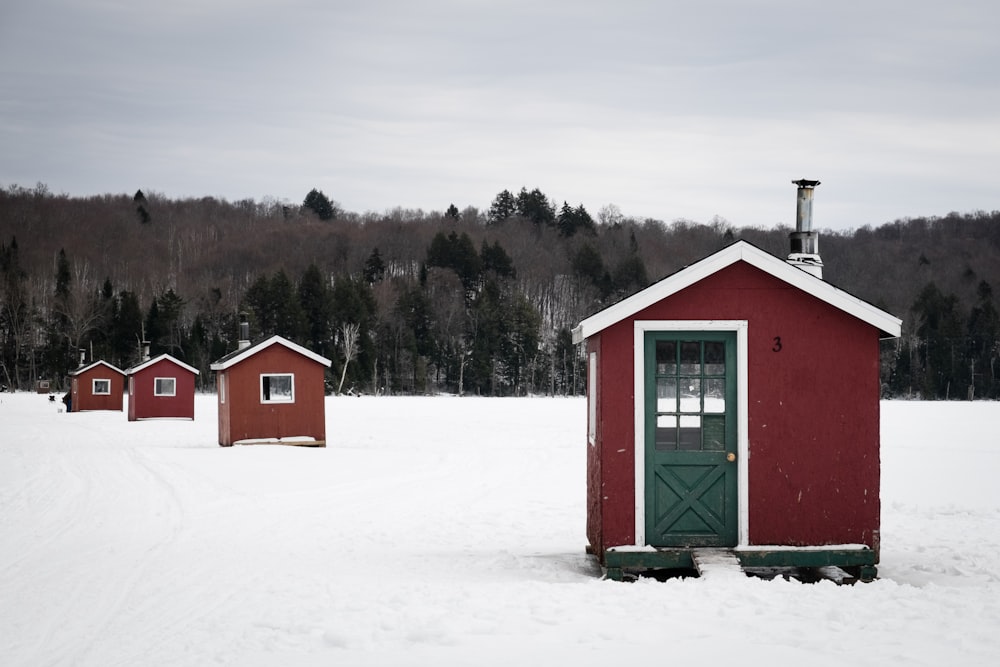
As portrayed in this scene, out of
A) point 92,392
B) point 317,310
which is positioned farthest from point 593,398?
point 317,310

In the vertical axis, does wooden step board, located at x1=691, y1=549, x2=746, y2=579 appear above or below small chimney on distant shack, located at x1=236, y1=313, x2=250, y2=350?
below

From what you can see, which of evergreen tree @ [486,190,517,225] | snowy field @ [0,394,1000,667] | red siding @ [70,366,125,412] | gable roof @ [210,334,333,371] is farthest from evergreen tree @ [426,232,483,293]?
snowy field @ [0,394,1000,667]

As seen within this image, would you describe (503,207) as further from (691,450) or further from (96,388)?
(691,450)

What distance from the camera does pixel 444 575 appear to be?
1118 centimetres

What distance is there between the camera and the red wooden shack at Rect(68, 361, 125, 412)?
5569 cm

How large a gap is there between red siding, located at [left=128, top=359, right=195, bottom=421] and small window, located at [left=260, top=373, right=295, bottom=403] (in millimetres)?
17786

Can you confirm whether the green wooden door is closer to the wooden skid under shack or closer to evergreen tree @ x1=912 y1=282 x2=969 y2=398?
the wooden skid under shack

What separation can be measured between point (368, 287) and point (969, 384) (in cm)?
5693

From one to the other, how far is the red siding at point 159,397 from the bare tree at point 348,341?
128ft

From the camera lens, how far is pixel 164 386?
46.7m

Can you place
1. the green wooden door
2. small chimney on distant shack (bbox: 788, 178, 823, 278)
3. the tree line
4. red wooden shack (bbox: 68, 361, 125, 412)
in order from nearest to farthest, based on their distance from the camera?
the green wooden door, small chimney on distant shack (bbox: 788, 178, 823, 278), red wooden shack (bbox: 68, 361, 125, 412), the tree line

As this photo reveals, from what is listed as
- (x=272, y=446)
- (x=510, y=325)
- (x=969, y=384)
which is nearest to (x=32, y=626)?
(x=272, y=446)

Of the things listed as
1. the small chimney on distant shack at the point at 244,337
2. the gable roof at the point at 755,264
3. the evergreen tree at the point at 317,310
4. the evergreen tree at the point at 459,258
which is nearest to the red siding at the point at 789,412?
the gable roof at the point at 755,264

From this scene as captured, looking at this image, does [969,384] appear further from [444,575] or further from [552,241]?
[444,575]
